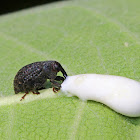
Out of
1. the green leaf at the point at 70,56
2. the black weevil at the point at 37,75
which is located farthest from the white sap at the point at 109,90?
the black weevil at the point at 37,75

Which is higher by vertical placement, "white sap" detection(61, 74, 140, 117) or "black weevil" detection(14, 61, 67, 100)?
"white sap" detection(61, 74, 140, 117)

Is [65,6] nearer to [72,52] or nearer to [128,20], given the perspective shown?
[128,20]

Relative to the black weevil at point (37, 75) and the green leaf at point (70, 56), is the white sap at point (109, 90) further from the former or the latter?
the black weevil at point (37, 75)

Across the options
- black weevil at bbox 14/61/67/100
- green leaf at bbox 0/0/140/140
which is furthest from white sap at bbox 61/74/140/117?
black weevil at bbox 14/61/67/100

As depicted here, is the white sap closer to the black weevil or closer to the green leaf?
the green leaf

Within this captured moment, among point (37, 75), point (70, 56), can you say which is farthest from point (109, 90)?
point (70, 56)

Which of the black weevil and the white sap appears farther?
the black weevil

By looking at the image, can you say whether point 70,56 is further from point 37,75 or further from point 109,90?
point 109,90
